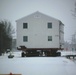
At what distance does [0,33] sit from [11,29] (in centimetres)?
296

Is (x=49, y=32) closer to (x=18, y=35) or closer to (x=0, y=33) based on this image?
(x=18, y=35)

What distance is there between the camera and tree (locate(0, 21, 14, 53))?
3073 centimetres

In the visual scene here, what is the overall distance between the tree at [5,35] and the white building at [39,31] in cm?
413

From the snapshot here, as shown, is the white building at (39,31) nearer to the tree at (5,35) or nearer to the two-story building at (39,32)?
the two-story building at (39,32)

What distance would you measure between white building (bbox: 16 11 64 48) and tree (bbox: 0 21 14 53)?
4133mm

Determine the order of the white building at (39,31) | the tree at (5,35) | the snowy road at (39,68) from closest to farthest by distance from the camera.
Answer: the snowy road at (39,68)
the white building at (39,31)
the tree at (5,35)

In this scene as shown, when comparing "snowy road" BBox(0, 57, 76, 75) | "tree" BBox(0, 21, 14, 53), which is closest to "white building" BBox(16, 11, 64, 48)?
"tree" BBox(0, 21, 14, 53)

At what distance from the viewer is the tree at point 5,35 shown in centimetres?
3073

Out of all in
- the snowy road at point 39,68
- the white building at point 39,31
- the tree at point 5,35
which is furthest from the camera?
the tree at point 5,35

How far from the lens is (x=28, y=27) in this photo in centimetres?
2658

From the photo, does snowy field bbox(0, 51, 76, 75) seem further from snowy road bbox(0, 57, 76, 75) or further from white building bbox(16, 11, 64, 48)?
white building bbox(16, 11, 64, 48)

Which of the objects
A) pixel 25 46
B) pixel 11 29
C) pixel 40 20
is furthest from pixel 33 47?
pixel 11 29

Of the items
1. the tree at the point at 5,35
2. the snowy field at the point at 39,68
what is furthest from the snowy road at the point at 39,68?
the tree at the point at 5,35

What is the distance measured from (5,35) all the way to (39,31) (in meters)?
7.04
